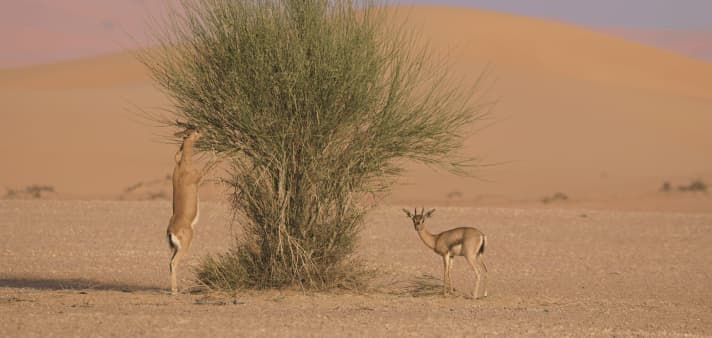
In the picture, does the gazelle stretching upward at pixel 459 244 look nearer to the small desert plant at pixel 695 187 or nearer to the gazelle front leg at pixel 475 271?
the gazelle front leg at pixel 475 271

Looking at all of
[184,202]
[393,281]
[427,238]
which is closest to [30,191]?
[393,281]

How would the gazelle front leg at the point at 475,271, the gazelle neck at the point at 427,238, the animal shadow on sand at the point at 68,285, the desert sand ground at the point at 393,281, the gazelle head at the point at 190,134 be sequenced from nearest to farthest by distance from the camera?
1. the desert sand ground at the point at 393,281
2. the gazelle head at the point at 190,134
3. the gazelle front leg at the point at 475,271
4. the gazelle neck at the point at 427,238
5. the animal shadow on sand at the point at 68,285

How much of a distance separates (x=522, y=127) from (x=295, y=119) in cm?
4514

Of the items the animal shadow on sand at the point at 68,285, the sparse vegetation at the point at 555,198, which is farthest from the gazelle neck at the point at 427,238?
the sparse vegetation at the point at 555,198

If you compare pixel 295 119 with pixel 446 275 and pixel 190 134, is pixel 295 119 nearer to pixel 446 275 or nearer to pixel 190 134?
pixel 190 134

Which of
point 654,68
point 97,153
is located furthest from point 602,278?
point 654,68

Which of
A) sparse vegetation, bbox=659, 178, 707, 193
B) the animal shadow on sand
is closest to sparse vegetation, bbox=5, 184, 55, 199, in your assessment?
the animal shadow on sand

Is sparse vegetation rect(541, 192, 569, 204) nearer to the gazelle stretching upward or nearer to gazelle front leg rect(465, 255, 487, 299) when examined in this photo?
gazelle front leg rect(465, 255, 487, 299)

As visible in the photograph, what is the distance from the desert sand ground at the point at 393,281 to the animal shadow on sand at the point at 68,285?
30 mm

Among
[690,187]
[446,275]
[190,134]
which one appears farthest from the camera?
[690,187]

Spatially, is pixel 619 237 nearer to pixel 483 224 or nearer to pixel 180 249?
pixel 483 224

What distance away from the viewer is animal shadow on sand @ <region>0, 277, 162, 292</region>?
56.2 feet

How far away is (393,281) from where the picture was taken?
61.1ft

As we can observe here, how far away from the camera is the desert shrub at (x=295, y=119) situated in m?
15.3
